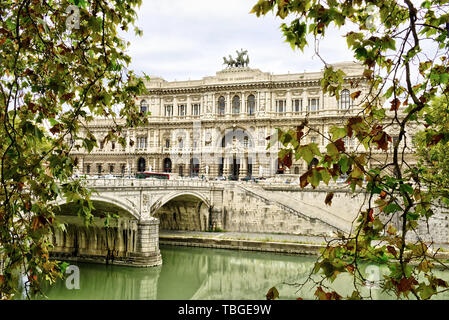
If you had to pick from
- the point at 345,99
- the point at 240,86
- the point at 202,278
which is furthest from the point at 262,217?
the point at 240,86

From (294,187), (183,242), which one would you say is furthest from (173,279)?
(294,187)

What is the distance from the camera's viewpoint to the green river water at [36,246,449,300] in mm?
15656

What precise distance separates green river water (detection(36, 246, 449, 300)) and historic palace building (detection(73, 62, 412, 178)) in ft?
→ 60.0

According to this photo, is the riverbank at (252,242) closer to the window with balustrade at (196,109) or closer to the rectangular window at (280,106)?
the rectangular window at (280,106)

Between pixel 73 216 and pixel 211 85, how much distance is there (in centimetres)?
2608

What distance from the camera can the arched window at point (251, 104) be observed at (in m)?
42.0

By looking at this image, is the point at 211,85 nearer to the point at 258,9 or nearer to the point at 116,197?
the point at 116,197

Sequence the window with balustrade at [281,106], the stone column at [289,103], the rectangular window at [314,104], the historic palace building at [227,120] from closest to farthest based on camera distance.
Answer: the historic palace building at [227,120], the rectangular window at [314,104], the stone column at [289,103], the window with balustrade at [281,106]

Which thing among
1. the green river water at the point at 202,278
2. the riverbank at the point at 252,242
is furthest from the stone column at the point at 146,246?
the riverbank at the point at 252,242

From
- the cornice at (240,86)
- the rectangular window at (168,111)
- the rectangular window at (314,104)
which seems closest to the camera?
the cornice at (240,86)

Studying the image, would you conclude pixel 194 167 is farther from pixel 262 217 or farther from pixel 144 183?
pixel 144 183

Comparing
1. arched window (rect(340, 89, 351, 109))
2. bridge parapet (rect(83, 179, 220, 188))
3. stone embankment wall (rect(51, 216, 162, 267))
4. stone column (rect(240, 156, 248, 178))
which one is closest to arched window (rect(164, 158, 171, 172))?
stone column (rect(240, 156, 248, 178))

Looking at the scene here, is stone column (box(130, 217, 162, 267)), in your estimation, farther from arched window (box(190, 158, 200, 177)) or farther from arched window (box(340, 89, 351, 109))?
arched window (box(340, 89, 351, 109))

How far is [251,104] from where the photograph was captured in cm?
4222
